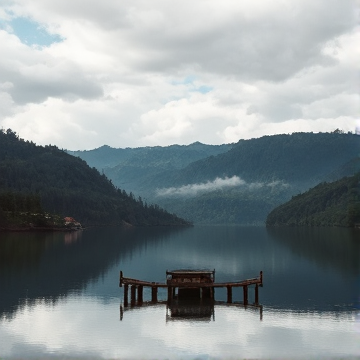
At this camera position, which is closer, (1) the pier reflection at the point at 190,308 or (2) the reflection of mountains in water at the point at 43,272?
(1) the pier reflection at the point at 190,308

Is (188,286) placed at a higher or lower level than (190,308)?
higher

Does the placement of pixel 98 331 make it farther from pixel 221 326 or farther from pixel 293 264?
pixel 293 264

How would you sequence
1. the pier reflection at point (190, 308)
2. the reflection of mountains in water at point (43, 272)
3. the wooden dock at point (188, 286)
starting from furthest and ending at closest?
the reflection of mountains in water at point (43, 272)
the wooden dock at point (188, 286)
the pier reflection at point (190, 308)

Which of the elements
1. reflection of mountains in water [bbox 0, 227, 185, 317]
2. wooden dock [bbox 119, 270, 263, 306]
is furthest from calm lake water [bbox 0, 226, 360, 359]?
wooden dock [bbox 119, 270, 263, 306]

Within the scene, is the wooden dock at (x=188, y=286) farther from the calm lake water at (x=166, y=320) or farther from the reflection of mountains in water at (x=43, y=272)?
the reflection of mountains in water at (x=43, y=272)

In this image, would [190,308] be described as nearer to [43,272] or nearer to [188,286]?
[188,286]

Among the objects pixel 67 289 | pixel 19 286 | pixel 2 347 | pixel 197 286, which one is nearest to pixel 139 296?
pixel 197 286

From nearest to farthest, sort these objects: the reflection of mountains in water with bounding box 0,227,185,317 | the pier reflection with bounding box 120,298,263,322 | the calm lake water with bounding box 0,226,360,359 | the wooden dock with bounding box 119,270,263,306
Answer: the calm lake water with bounding box 0,226,360,359 < the pier reflection with bounding box 120,298,263,322 < the wooden dock with bounding box 119,270,263,306 < the reflection of mountains in water with bounding box 0,227,185,317

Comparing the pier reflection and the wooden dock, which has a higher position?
the wooden dock

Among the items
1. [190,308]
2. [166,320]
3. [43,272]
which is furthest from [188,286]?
[43,272]

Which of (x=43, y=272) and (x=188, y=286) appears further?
(x=43, y=272)

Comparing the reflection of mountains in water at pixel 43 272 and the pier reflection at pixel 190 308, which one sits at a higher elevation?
the reflection of mountains in water at pixel 43 272

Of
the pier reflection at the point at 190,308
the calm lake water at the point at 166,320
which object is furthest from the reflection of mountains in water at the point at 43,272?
the pier reflection at the point at 190,308

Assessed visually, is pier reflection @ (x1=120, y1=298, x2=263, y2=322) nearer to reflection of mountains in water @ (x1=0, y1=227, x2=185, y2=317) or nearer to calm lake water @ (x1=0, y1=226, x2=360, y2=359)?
calm lake water @ (x1=0, y1=226, x2=360, y2=359)
